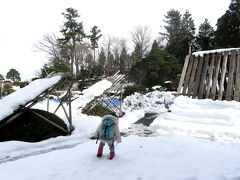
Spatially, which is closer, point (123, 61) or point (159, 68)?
point (159, 68)

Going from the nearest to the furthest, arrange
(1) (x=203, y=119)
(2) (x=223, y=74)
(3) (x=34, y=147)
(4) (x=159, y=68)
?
1. (3) (x=34, y=147)
2. (1) (x=203, y=119)
3. (2) (x=223, y=74)
4. (4) (x=159, y=68)

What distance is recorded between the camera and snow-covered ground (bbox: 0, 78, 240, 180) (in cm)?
407

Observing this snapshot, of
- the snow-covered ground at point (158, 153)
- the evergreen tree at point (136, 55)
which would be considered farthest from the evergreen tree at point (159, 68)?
the snow-covered ground at point (158, 153)

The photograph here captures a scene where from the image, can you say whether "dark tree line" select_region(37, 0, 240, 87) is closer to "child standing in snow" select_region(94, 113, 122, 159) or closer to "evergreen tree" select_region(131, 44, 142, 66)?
"evergreen tree" select_region(131, 44, 142, 66)

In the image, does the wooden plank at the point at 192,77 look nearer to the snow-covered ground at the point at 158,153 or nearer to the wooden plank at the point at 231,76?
→ the snow-covered ground at the point at 158,153

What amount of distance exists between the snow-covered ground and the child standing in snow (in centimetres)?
27

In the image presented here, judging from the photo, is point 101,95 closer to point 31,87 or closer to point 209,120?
point 31,87

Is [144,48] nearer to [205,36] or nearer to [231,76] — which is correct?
[205,36]

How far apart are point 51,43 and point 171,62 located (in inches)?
875

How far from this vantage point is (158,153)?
5336 millimetres

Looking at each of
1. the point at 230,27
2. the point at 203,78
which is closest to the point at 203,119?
the point at 203,78

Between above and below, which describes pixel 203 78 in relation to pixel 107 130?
above

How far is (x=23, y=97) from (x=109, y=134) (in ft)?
13.5

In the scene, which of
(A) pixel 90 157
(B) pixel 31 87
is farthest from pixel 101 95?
(A) pixel 90 157
